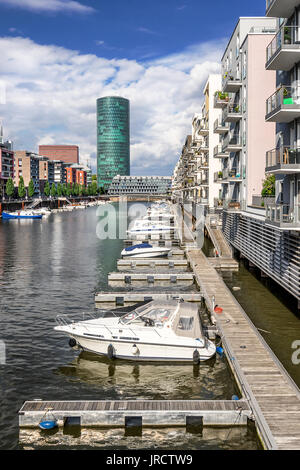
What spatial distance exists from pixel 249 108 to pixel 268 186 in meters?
8.97

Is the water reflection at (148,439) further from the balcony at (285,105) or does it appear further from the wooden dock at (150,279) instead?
the wooden dock at (150,279)

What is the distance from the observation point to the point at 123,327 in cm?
2339

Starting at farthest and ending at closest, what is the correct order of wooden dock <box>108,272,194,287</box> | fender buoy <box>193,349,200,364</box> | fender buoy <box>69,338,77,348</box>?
1. wooden dock <box>108,272,194,287</box>
2. fender buoy <box>69,338,77,348</box>
3. fender buoy <box>193,349,200,364</box>

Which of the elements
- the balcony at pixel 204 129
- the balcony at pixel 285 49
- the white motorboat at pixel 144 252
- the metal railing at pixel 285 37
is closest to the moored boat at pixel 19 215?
the balcony at pixel 204 129

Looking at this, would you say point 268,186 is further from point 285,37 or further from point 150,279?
point 285,37

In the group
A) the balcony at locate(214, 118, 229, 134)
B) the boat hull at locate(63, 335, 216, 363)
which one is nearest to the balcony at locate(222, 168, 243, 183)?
the balcony at locate(214, 118, 229, 134)

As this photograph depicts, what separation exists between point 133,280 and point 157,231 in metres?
29.3

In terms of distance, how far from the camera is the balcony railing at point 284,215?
2482 centimetres

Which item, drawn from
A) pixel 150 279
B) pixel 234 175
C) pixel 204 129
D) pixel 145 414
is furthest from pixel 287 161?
pixel 204 129

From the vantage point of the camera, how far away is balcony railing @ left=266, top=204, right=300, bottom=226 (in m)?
24.8

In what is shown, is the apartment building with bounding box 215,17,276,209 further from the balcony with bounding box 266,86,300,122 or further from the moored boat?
the moored boat

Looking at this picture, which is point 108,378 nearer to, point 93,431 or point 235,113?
point 93,431

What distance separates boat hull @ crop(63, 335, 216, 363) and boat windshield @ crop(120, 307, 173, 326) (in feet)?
4.32

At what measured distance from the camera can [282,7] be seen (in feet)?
92.9
